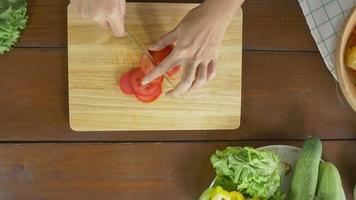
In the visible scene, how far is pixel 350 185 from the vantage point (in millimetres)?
981

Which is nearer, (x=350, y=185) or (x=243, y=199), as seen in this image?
(x=243, y=199)

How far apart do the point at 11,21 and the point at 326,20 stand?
1.79 feet

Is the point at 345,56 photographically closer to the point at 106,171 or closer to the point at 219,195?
the point at 219,195

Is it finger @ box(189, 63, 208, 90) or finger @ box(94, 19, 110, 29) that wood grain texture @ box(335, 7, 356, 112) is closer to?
finger @ box(189, 63, 208, 90)

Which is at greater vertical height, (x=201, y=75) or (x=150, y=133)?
(x=201, y=75)

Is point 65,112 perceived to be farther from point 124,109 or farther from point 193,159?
point 193,159

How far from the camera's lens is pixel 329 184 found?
911mm

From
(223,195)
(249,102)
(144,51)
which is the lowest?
(223,195)

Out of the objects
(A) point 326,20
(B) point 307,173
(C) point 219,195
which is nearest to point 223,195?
(C) point 219,195

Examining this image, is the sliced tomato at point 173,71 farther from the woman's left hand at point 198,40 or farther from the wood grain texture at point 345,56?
the wood grain texture at point 345,56

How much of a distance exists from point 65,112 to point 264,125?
13.9 inches

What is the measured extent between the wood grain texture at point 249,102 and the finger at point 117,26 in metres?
0.11

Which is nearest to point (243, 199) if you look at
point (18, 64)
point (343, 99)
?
point (343, 99)

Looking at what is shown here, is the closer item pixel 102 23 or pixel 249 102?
pixel 102 23
